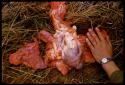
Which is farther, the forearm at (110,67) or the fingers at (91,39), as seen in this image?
the fingers at (91,39)

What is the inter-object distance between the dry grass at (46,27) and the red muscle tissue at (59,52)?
0.24 ft

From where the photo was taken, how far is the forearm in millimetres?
2529

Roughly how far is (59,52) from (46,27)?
0.35m

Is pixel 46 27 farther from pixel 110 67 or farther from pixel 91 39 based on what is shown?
pixel 110 67

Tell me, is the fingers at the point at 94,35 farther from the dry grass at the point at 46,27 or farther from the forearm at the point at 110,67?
the forearm at the point at 110,67

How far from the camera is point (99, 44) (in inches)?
106

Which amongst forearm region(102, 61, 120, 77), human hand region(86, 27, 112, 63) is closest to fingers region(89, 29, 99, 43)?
human hand region(86, 27, 112, 63)

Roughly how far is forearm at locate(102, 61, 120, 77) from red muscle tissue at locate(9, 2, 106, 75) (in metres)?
0.16

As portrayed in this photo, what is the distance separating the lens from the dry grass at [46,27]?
8.86ft

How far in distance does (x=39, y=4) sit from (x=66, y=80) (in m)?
0.85

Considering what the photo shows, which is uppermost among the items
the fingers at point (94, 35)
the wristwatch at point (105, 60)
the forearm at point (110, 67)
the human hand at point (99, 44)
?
the fingers at point (94, 35)

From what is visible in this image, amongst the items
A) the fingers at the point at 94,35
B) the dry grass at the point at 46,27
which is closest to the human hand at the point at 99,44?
the fingers at the point at 94,35

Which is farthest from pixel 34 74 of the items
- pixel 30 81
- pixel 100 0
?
pixel 100 0

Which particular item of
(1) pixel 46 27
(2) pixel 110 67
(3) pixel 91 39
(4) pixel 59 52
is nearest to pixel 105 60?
(2) pixel 110 67
